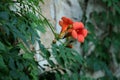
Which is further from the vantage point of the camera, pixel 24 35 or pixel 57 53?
pixel 57 53

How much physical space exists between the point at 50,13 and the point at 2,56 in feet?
2.76

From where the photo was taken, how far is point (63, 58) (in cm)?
161

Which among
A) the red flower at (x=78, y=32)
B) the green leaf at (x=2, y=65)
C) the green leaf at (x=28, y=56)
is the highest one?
the red flower at (x=78, y=32)

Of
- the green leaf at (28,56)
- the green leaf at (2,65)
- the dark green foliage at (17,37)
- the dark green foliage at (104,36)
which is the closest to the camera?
the green leaf at (2,65)

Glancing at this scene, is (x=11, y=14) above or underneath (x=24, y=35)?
above

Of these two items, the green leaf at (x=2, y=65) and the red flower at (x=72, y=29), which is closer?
the green leaf at (x=2, y=65)

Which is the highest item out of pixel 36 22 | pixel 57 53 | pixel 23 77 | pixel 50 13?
pixel 50 13

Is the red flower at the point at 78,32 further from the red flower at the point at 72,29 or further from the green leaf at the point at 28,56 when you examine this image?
the green leaf at the point at 28,56

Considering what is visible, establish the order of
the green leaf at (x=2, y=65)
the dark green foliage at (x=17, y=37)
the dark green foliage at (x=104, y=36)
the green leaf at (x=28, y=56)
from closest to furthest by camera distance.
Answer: the green leaf at (x=2, y=65), the dark green foliage at (x=17, y=37), the green leaf at (x=28, y=56), the dark green foliage at (x=104, y=36)

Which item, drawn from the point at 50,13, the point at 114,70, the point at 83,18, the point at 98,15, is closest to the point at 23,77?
the point at 50,13

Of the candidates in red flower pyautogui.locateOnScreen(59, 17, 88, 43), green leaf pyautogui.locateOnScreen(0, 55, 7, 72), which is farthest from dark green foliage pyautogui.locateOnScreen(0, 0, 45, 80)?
red flower pyautogui.locateOnScreen(59, 17, 88, 43)

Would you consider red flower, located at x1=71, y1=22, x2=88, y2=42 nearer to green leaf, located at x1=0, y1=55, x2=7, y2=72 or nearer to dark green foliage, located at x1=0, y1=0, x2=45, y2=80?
dark green foliage, located at x1=0, y1=0, x2=45, y2=80

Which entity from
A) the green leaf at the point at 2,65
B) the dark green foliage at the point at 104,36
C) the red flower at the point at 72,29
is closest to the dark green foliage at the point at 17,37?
the green leaf at the point at 2,65

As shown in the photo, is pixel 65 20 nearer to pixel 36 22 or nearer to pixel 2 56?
pixel 36 22
